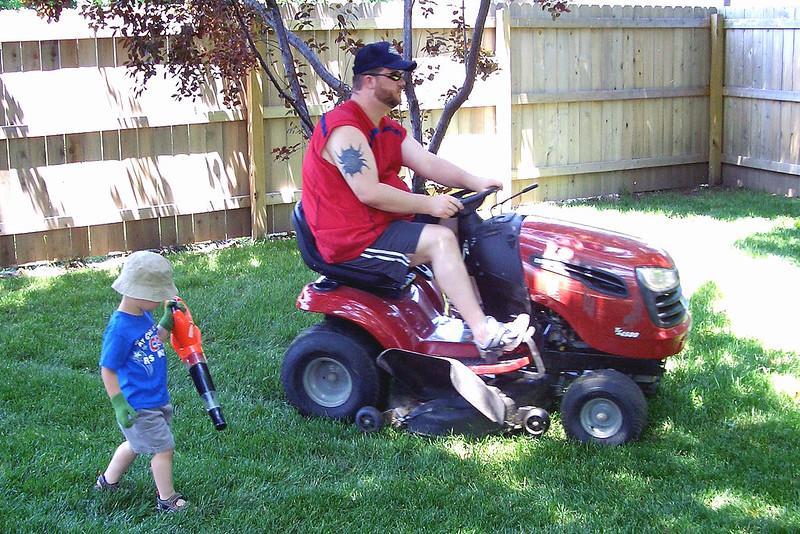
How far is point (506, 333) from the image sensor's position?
4445mm

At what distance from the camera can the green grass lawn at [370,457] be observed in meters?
3.79

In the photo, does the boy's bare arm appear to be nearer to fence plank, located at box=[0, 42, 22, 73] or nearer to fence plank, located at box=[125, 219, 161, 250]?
fence plank, located at box=[0, 42, 22, 73]

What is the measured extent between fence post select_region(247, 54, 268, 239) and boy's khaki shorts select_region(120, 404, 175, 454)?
17.5 feet

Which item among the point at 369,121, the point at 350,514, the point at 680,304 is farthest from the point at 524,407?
the point at 369,121

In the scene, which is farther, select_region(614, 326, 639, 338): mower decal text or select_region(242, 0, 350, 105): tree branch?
select_region(242, 0, 350, 105): tree branch

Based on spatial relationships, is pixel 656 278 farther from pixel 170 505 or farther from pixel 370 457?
pixel 170 505

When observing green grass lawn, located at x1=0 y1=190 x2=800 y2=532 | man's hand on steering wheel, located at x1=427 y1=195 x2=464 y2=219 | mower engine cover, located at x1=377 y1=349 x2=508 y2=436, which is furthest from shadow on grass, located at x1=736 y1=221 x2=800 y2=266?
man's hand on steering wheel, located at x1=427 y1=195 x2=464 y2=219

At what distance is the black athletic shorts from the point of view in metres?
4.54

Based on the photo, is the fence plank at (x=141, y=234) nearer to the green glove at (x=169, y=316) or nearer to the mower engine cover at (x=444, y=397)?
the mower engine cover at (x=444, y=397)

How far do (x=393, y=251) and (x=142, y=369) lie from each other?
4.22 feet

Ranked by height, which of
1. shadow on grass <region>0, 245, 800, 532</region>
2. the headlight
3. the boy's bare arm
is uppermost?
the headlight

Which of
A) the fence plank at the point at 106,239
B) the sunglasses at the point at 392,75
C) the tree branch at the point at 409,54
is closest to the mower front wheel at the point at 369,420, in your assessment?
the sunglasses at the point at 392,75

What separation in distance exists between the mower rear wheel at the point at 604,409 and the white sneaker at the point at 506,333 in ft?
1.06

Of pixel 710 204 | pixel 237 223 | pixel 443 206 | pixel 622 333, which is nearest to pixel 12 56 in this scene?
pixel 237 223
